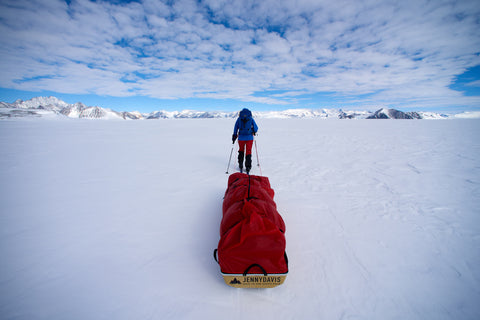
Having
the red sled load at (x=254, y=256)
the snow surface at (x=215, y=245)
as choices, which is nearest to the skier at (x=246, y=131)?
the snow surface at (x=215, y=245)

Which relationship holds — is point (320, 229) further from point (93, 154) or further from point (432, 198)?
point (93, 154)

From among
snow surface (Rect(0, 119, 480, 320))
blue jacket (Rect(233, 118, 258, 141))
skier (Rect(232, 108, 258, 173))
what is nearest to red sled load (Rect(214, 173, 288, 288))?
snow surface (Rect(0, 119, 480, 320))

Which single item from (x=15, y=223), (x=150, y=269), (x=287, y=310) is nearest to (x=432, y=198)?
(x=287, y=310)

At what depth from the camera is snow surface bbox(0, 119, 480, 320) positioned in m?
2.11

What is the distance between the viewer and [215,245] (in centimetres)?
293

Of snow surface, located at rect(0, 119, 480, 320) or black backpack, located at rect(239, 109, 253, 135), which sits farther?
black backpack, located at rect(239, 109, 253, 135)

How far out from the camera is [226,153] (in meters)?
8.98

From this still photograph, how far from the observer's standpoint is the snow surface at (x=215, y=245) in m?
2.11

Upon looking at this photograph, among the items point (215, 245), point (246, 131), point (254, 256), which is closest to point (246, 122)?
point (246, 131)

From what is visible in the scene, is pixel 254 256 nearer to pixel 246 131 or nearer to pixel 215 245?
pixel 215 245

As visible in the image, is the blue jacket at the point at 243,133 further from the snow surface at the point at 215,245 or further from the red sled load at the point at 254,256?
the red sled load at the point at 254,256

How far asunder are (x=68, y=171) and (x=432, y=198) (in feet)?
37.1

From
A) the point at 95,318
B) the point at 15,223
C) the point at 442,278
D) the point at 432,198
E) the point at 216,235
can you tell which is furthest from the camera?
the point at 432,198

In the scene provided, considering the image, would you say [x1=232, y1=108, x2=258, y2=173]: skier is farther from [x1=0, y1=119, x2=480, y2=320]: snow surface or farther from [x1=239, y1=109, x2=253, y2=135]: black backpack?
[x1=0, y1=119, x2=480, y2=320]: snow surface
